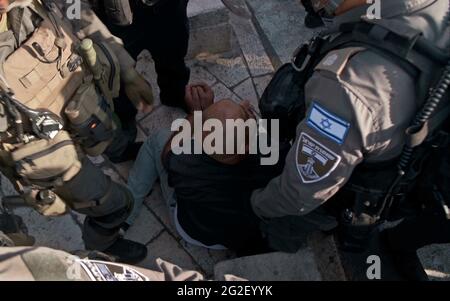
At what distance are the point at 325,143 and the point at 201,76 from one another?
2183 millimetres

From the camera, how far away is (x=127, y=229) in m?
3.04

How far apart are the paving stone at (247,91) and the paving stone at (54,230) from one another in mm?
1598

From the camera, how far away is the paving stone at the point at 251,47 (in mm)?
3771

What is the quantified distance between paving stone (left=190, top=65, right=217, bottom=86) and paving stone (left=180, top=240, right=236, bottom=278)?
1387 millimetres

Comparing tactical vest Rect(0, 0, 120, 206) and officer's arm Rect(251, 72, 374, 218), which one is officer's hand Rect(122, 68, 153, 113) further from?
officer's arm Rect(251, 72, 374, 218)

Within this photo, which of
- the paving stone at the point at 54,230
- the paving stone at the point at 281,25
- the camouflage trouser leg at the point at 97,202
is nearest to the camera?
the camouflage trouser leg at the point at 97,202

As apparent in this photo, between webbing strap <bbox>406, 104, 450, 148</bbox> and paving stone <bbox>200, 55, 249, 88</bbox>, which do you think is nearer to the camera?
webbing strap <bbox>406, 104, 450, 148</bbox>

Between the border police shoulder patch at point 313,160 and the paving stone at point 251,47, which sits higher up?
the border police shoulder patch at point 313,160

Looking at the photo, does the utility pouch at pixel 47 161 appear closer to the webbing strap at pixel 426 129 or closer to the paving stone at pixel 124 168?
the paving stone at pixel 124 168

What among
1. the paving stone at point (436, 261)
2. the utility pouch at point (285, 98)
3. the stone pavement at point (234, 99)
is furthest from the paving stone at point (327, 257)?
the utility pouch at point (285, 98)

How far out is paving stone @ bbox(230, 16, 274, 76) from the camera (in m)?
3.77

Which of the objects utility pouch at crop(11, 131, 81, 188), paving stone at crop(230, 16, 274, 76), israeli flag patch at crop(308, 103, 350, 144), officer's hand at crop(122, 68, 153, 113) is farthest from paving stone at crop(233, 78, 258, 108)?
israeli flag patch at crop(308, 103, 350, 144)

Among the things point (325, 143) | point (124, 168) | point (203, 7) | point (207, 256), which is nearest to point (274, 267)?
point (207, 256)
